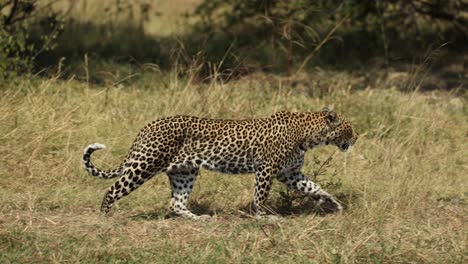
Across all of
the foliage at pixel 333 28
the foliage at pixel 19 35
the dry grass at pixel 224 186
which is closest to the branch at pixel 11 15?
the foliage at pixel 19 35

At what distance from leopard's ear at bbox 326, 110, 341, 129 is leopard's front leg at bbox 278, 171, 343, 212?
47cm

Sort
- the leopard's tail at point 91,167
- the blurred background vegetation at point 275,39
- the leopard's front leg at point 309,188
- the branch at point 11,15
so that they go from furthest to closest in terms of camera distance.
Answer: the blurred background vegetation at point 275,39 → the branch at point 11,15 → the leopard's front leg at point 309,188 → the leopard's tail at point 91,167

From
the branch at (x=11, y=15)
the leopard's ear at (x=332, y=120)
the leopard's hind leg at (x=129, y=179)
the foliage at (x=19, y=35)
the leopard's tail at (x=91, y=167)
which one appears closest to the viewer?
the leopard's hind leg at (x=129, y=179)

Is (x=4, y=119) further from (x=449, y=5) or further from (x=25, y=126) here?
(x=449, y=5)

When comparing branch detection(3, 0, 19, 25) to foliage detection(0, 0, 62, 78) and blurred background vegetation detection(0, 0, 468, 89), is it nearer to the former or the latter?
foliage detection(0, 0, 62, 78)

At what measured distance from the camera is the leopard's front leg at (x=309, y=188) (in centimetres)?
847

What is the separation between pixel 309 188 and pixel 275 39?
6026 millimetres

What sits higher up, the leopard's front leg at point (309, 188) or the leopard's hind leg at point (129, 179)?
the leopard's hind leg at point (129, 179)

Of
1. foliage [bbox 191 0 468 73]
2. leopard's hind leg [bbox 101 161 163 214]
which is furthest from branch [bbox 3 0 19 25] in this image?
leopard's hind leg [bbox 101 161 163 214]

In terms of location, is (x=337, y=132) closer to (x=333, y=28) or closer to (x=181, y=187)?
(x=181, y=187)

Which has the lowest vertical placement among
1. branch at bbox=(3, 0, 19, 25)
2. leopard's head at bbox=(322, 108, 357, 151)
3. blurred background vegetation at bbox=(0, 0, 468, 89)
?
blurred background vegetation at bbox=(0, 0, 468, 89)

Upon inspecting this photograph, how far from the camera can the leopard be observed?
26.1 feet

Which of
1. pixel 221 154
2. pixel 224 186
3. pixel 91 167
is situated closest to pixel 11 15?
pixel 224 186

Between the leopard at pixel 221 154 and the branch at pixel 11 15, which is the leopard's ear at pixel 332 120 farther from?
the branch at pixel 11 15
